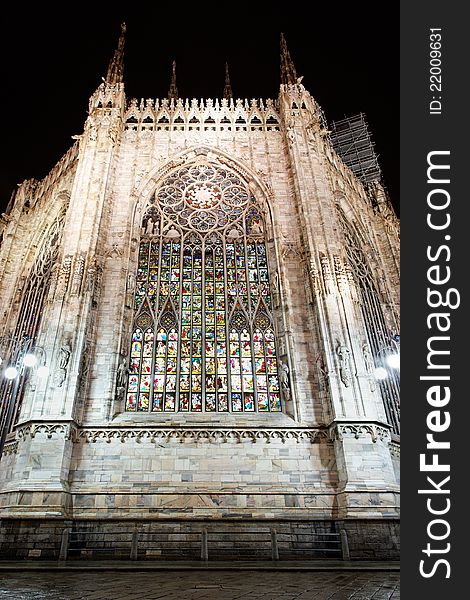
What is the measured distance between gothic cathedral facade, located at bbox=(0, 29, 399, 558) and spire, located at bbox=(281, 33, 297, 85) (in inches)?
9.0

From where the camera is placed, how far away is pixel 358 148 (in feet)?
115

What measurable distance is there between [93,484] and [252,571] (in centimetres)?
749

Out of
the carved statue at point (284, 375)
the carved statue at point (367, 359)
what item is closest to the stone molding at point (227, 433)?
the carved statue at point (284, 375)

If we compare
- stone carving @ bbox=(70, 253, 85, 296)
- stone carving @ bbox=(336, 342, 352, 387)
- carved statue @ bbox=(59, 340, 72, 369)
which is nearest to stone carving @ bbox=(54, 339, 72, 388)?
carved statue @ bbox=(59, 340, 72, 369)

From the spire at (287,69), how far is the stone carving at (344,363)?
18111 millimetres

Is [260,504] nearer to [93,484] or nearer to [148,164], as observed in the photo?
[93,484]

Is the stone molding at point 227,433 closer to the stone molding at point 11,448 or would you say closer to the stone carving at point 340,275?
the stone molding at point 11,448

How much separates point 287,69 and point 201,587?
28.7 metres

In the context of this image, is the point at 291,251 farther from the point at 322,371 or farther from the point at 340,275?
the point at 322,371

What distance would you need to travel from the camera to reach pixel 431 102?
292 inches

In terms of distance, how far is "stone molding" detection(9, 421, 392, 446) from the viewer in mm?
14875

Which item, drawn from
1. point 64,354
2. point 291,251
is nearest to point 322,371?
point 291,251

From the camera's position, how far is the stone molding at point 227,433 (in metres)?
14.9

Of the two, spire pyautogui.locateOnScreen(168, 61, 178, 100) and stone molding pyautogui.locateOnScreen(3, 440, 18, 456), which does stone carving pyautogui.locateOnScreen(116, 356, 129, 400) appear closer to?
stone molding pyautogui.locateOnScreen(3, 440, 18, 456)
